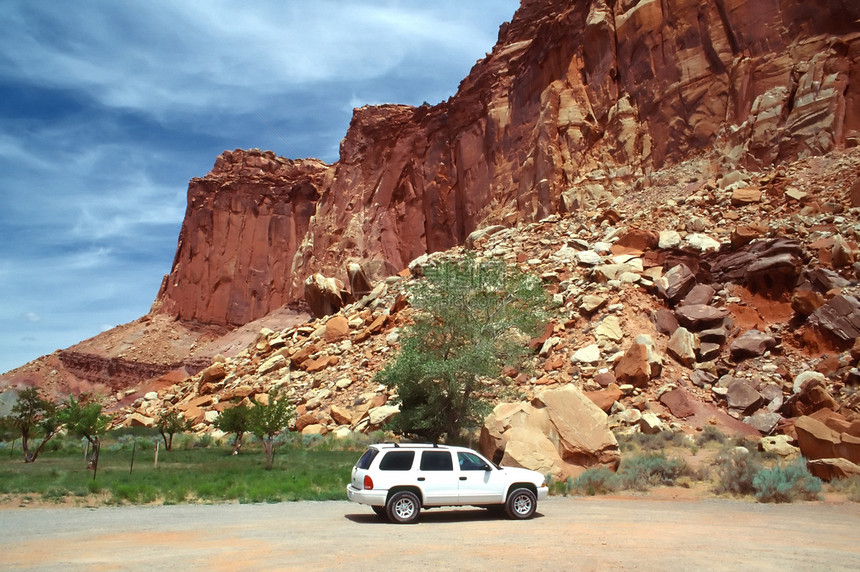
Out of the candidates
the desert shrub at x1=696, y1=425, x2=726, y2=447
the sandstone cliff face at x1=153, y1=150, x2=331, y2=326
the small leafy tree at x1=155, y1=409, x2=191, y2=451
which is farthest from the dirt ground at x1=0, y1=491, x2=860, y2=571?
the sandstone cliff face at x1=153, y1=150, x2=331, y2=326

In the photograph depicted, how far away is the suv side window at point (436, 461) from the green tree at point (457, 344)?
9326mm

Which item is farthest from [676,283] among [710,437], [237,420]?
[237,420]

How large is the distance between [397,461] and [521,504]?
2.32m

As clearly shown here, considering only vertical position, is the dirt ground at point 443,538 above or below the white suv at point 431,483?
below

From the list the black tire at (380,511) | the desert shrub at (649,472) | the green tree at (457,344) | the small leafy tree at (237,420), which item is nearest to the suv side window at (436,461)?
the black tire at (380,511)

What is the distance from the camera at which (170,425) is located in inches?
1202

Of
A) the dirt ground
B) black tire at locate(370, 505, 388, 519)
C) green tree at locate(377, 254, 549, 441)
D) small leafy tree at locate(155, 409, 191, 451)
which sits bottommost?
the dirt ground

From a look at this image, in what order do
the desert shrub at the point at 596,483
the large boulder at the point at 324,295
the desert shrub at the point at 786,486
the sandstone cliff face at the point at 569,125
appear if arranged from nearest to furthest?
the desert shrub at the point at 786,486 < the desert shrub at the point at 596,483 < the sandstone cliff face at the point at 569,125 < the large boulder at the point at 324,295

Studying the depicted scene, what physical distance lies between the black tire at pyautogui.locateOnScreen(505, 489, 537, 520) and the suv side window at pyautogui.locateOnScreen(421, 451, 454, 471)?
3.96 ft

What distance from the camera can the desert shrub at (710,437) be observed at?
19.3 meters

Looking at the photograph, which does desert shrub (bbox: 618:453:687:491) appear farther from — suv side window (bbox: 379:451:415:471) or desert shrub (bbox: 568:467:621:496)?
suv side window (bbox: 379:451:415:471)

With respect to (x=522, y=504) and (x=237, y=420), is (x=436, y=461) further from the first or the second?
(x=237, y=420)

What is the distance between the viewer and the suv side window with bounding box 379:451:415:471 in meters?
10.8

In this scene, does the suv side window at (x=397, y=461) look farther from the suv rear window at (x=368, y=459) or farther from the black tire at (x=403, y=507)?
the black tire at (x=403, y=507)
